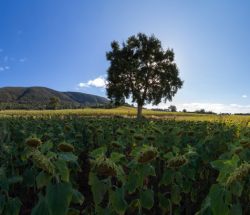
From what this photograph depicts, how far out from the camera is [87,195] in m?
7.74

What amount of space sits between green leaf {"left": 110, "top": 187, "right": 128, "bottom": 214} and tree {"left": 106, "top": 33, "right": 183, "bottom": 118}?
49.8m

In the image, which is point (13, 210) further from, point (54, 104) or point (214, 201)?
point (54, 104)

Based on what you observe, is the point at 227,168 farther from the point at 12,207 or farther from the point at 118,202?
the point at 12,207

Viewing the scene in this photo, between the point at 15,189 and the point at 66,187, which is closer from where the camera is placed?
the point at 66,187

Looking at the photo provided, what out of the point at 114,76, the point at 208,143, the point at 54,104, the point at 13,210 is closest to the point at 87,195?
the point at 208,143

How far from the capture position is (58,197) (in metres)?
2.32

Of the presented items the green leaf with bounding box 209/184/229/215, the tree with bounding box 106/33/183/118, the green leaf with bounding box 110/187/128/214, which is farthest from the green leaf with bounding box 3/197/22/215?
the tree with bounding box 106/33/183/118

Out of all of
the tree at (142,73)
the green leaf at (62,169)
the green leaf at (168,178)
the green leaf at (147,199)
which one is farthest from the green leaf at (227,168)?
the tree at (142,73)

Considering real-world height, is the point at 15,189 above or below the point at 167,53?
below

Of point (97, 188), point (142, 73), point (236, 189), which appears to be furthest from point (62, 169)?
point (142, 73)

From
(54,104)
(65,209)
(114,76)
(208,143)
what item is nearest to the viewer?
(65,209)

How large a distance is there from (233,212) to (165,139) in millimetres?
5447

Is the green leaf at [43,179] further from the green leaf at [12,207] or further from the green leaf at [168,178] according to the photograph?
the green leaf at [168,178]

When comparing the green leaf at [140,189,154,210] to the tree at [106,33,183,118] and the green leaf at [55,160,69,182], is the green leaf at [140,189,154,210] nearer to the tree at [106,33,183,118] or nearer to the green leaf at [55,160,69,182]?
the green leaf at [55,160,69,182]
